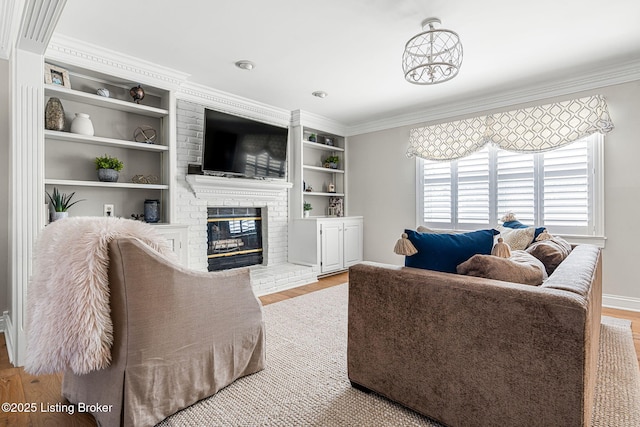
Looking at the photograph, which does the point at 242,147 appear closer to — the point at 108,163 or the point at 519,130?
the point at 108,163

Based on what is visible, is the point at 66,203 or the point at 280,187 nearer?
the point at 66,203

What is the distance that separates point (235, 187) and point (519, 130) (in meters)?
3.40

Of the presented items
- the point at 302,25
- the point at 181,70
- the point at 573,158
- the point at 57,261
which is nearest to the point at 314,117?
the point at 181,70

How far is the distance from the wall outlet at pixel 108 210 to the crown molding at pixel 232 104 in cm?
134

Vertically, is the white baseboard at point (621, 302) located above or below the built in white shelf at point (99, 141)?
below

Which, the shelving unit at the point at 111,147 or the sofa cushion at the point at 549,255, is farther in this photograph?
the shelving unit at the point at 111,147

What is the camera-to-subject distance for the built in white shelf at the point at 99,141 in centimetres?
269

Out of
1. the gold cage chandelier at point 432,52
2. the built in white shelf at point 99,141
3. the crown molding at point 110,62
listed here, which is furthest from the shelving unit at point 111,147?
the gold cage chandelier at point 432,52

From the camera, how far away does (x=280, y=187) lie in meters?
4.52

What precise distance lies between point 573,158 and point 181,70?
13.7ft

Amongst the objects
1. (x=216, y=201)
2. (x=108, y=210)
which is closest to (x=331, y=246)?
(x=216, y=201)

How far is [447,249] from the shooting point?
5.34ft

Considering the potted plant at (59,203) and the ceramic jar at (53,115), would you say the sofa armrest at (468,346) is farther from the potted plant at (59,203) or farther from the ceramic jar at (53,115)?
the ceramic jar at (53,115)

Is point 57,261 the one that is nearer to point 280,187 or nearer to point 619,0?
point 280,187
